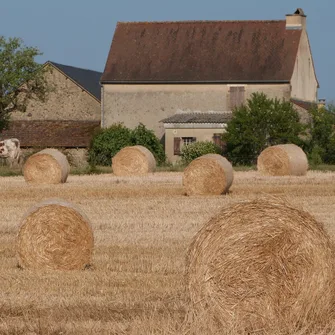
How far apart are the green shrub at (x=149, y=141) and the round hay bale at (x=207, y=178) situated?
27441mm

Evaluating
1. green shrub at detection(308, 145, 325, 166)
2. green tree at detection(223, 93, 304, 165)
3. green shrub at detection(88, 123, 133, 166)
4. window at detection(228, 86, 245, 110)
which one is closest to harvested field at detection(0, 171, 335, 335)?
green shrub at detection(308, 145, 325, 166)

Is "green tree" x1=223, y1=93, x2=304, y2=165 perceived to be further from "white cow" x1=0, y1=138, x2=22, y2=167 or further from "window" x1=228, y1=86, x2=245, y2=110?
"white cow" x1=0, y1=138, x2=22, y2=167

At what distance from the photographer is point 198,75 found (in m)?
61.4

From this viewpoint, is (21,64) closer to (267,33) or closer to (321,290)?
(267,33)

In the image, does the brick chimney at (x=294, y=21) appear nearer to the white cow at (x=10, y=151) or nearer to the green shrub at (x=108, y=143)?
the green shrub at (x=108, y=143)

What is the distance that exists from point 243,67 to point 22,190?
32200 mm

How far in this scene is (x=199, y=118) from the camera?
59500 mm

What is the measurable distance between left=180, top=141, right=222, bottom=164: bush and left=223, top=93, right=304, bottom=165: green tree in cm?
129

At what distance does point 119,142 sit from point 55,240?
4234 centimetres

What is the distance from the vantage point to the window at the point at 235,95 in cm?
6081

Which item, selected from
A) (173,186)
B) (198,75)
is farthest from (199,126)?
(173,186)

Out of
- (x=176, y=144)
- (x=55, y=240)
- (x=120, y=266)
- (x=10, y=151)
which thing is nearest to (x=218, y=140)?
(x=176, y=144)

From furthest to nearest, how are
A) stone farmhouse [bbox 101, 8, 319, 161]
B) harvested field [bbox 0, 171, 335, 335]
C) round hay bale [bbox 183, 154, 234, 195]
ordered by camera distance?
stone farmhouse [bbox 101, 8, 319, 161] < round hay bale [bbox 183, 154, 234, 195] < harvested field [bbox 0, 171, 335, 335]

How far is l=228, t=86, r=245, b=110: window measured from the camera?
60812mm
